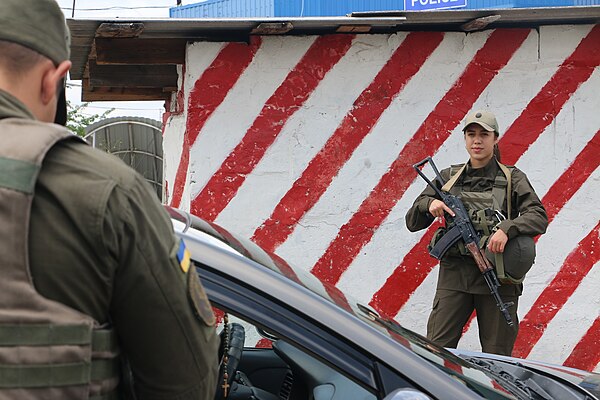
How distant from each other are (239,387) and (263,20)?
2958 mm

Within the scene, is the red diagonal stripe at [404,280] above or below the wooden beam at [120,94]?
below

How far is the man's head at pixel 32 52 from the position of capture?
1.60 metres

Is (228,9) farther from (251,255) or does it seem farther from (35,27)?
(35,27)

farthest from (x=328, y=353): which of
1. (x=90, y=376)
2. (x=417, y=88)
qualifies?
(x=417, y=88)

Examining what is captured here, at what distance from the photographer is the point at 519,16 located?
226 inches

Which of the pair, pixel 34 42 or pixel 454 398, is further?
pixel 454 398

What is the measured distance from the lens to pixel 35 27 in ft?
5.32

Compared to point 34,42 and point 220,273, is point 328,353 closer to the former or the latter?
point 220,273

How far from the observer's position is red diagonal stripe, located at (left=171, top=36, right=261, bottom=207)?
5.81 metres

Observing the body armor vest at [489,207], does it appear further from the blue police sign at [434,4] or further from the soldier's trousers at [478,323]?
the blue police sign at [434,4]

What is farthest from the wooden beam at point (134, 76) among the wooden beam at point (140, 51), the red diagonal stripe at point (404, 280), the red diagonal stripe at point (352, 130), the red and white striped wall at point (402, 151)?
the red diagonal stripe at point (404, 280)

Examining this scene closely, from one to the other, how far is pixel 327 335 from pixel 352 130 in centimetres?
375

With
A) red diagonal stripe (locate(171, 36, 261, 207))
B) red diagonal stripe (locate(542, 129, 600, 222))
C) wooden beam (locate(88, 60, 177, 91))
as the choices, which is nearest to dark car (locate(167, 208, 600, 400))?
red diagonal stripe (locate(171, 36, 261, 207))

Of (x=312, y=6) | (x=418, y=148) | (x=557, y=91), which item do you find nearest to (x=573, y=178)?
(x=557, y=91)
